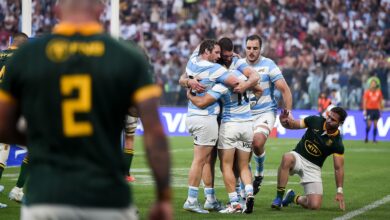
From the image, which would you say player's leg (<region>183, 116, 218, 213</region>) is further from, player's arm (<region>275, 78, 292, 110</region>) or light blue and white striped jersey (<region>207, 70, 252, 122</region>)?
player's arm (<region>275, 78, 292, 110</region>)

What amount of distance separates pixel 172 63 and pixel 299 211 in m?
23.5

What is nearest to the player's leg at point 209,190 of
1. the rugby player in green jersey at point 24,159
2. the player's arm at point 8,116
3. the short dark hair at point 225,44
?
the short dark hair at point 225,44

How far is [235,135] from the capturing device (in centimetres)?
1166

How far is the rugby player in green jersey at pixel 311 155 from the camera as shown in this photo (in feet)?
39.8

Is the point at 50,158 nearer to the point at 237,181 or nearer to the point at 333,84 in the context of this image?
the point at 237,181

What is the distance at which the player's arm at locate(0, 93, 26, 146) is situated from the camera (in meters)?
4.57

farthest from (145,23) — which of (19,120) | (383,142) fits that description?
(19,120)

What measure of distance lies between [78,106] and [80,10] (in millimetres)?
481

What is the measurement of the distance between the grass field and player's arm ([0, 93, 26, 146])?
20.2ft

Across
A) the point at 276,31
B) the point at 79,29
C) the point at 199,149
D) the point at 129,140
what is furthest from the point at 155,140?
the point at 276,31

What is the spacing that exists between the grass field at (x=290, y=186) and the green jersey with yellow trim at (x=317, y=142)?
28.3 inches

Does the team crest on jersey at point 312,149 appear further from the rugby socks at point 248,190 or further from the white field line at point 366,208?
the rugby socks at point 248,190

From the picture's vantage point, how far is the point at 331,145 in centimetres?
1228

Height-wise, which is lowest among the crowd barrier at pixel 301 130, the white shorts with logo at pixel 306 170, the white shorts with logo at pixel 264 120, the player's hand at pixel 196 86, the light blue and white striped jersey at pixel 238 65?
the crowd barrier at pixel 301 130
